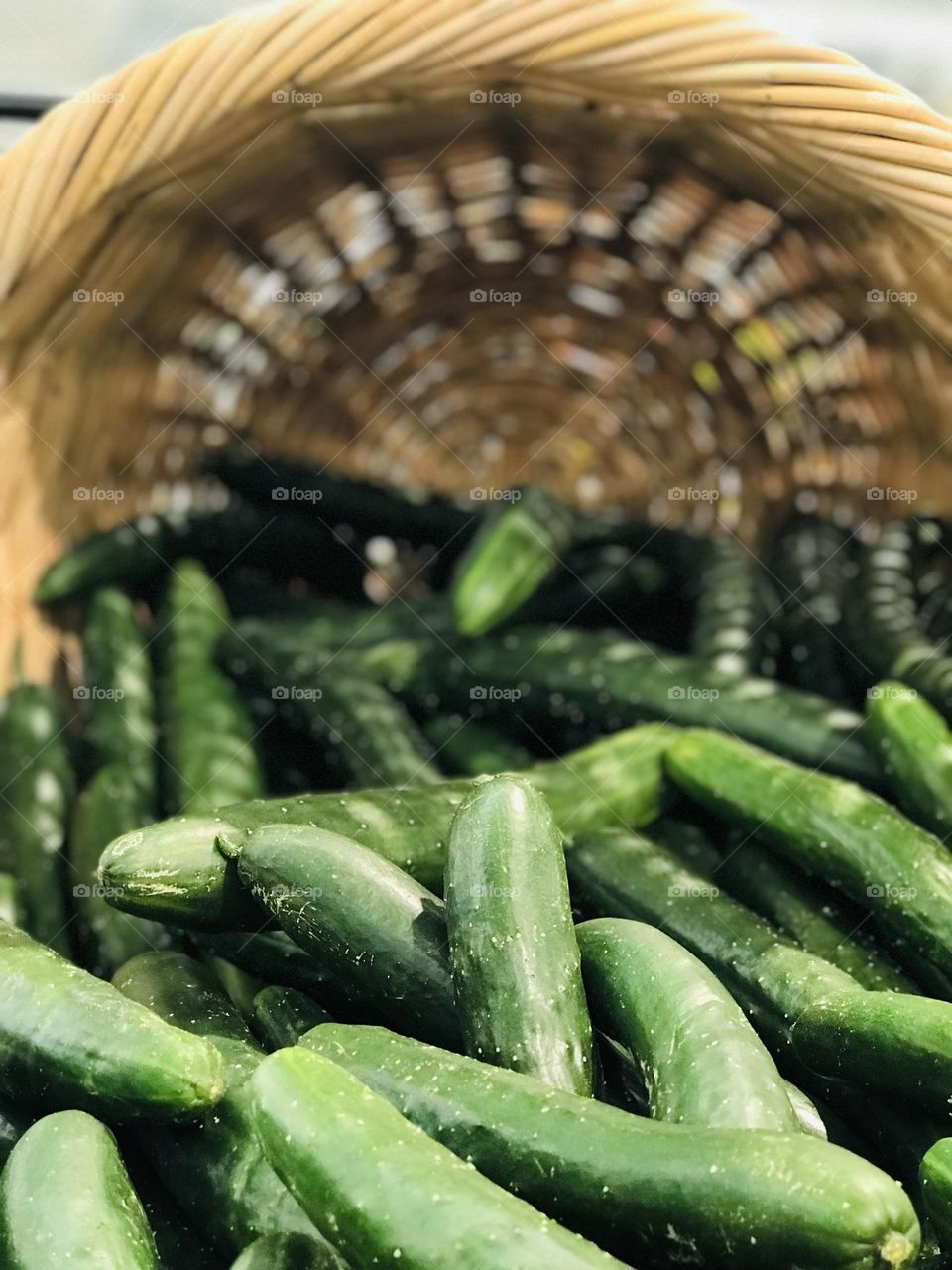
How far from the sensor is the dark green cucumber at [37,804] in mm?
1515

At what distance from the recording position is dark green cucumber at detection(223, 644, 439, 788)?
1684mm

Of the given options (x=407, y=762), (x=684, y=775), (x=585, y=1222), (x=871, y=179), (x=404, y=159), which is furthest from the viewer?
(x=404, y=159)

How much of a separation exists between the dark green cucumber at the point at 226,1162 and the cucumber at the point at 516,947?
0.20m

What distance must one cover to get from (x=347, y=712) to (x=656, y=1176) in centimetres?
105

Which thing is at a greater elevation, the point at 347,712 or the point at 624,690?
the point at 624,690

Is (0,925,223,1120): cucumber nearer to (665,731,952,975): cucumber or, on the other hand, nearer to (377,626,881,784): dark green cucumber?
(665,731,952,975): cucumber

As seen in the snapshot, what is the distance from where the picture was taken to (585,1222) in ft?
2.77

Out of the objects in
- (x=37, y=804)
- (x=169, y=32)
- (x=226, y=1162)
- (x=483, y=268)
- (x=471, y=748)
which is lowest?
(x=37, y=804)

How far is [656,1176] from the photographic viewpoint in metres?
0.81

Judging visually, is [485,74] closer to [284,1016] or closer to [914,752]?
[914,752]

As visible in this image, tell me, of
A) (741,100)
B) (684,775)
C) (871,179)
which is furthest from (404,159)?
(684,775)

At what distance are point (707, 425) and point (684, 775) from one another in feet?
4.51

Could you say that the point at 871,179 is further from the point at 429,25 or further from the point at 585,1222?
the point at 585,1222

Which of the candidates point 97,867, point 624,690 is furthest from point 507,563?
point 97,867
